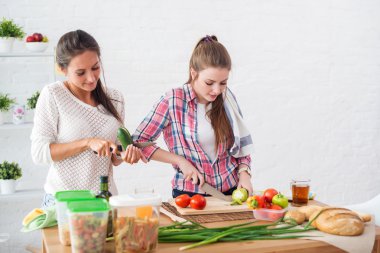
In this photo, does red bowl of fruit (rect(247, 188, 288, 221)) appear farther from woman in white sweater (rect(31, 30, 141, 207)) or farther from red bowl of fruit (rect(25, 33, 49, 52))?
red bowl of fruit (rect(25, 33, 49, 52))

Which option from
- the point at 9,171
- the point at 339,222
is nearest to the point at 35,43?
the point at 9,171

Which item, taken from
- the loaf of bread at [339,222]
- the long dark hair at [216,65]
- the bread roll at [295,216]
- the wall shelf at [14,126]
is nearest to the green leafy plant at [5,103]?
the wall shelf at [14,126]

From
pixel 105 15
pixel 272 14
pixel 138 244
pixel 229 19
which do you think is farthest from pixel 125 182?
pixel 138 244

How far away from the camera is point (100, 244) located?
5.57 ft

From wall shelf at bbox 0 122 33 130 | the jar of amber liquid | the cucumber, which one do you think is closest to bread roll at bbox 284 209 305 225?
the jar of amber liquid

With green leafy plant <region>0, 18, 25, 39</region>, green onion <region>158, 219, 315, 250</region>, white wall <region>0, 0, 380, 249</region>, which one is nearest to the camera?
green onion <region>158, 219, 315, 250</region>

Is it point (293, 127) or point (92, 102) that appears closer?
point (92, 102)

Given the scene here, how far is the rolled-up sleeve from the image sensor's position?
238 centimetres

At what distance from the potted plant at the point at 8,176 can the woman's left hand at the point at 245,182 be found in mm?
1693

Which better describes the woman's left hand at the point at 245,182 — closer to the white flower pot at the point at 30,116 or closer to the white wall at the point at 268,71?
the white wall at the point at 268,71

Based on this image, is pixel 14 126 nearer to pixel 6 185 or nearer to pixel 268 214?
pixel 6 185

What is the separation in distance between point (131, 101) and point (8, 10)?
1.12m

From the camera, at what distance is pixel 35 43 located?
3580 mm

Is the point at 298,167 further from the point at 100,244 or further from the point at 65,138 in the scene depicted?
the point at 100,244
